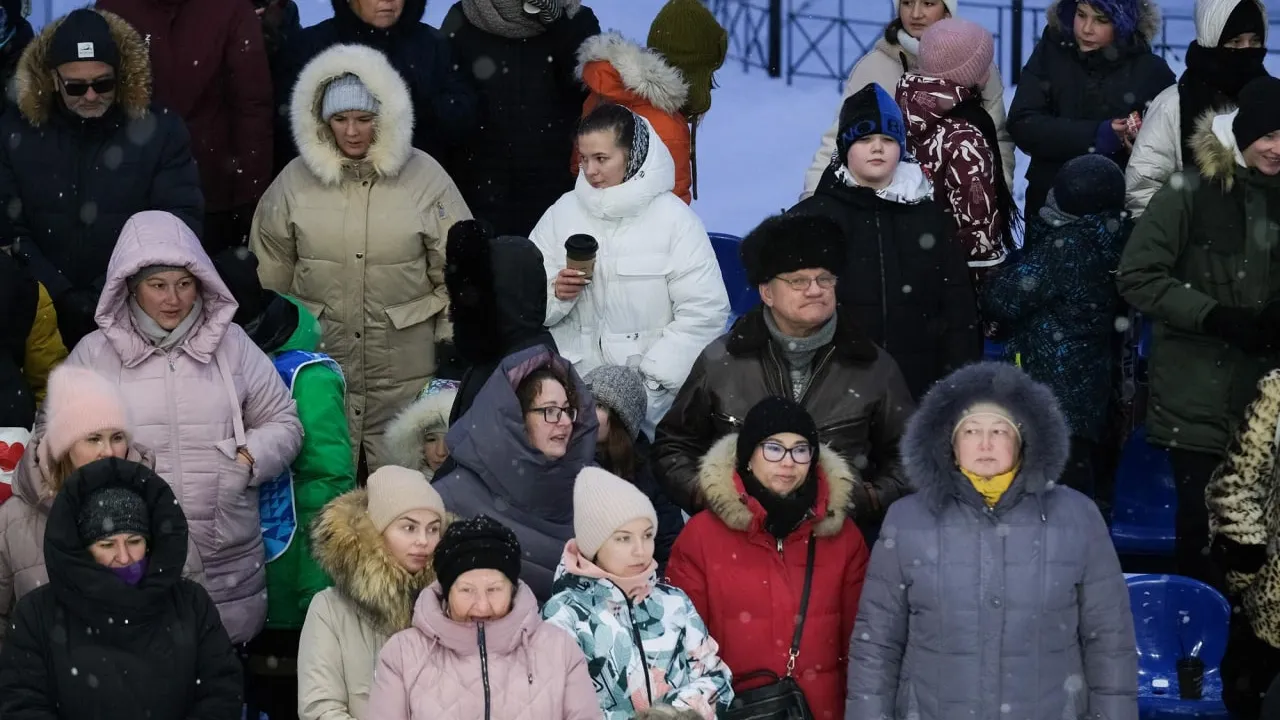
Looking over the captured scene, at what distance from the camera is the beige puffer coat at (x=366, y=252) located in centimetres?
833

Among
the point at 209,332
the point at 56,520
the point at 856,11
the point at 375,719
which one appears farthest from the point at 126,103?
the point at 856,11

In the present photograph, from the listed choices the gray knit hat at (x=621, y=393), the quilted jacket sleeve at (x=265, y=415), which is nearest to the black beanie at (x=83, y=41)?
the quilted jacket sleeve at (x=265, y=415)

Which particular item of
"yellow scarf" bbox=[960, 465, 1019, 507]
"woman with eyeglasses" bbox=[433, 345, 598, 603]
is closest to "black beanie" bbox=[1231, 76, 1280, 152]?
"yellow scarf" bbox=[960, 465, 1019, 507]

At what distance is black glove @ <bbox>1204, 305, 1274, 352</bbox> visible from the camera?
25.2ft

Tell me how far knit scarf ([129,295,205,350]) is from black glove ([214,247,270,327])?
10.5 inches

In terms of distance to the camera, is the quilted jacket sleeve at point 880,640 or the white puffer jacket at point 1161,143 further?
the white puffer jacket at point 1161,143

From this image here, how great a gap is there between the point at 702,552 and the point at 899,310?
1.51 metres

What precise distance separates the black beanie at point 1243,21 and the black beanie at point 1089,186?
64 centimetres

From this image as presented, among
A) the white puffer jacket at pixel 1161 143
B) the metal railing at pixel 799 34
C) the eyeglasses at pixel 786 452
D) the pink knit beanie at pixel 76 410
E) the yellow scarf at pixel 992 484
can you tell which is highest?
the metal railing at pixel 799 34

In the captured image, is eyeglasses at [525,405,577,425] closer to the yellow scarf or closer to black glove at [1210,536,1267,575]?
the yellow scarf

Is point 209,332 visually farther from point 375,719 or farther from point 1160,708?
point 1160,708

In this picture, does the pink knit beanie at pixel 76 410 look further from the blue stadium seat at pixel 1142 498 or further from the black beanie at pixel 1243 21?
the black beanie at pixel 1243 21

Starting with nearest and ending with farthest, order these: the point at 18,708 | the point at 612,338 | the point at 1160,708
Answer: the point at 18,708 < the point at 1160,708 < the point at 612,338

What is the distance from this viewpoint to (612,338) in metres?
7.99
